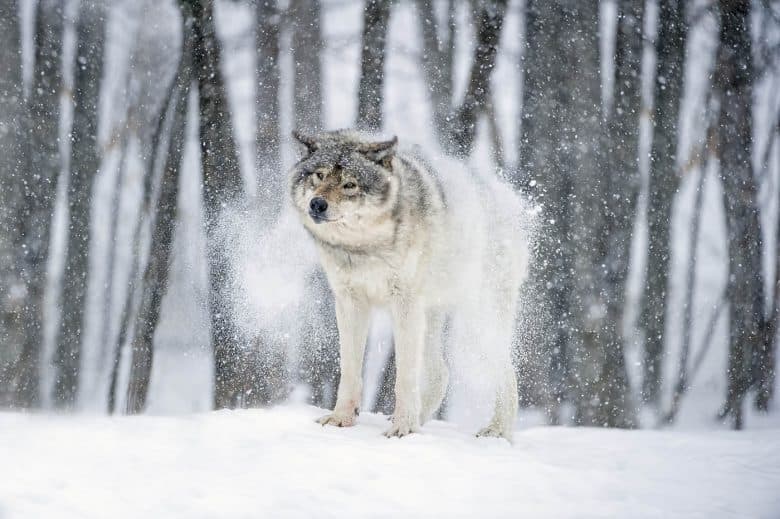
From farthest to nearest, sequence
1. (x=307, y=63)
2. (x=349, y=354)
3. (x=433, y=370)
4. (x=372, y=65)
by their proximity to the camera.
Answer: (x=307, y=63) < (x=372, y=65) < (x=433, y=370) < (x=349, y=354)

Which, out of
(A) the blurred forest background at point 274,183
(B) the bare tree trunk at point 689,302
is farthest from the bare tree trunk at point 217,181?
(B) the bare tree trunk at point 689,302

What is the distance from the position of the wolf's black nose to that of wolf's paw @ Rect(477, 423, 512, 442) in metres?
1.79

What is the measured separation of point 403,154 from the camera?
4824 millimetres

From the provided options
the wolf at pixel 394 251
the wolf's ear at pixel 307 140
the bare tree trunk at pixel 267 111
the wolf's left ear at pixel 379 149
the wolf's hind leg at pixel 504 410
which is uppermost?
the bare tree trunk at pixel 267 111

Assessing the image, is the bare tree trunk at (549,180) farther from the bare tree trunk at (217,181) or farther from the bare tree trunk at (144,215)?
the bare tree trunk at (144,215)

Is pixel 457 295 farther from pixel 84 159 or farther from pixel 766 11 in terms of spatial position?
pixel 766 11

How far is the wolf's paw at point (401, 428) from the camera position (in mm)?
3959

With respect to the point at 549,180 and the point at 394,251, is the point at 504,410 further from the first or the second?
the point at 549,180

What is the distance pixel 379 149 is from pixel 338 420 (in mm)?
1661

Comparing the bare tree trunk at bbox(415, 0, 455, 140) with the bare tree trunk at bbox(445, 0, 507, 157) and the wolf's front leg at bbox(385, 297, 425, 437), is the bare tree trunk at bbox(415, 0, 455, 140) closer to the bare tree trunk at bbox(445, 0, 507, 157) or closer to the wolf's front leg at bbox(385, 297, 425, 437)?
the bare tree trunk at bbox(445, 0, 507, 157)

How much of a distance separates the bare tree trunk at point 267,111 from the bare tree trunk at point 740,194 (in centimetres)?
478

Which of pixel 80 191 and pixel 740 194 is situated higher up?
pixel 740 194

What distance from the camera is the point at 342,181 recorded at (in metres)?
4.05

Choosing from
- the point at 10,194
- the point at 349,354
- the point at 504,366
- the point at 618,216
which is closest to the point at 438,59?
the point at 618,216
